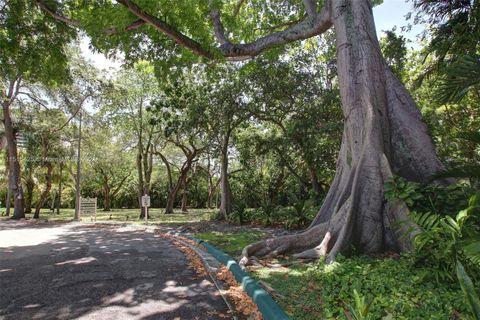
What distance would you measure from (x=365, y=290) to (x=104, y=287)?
365 cm

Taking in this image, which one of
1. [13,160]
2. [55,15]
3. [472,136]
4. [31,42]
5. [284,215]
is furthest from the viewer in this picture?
[13,160]

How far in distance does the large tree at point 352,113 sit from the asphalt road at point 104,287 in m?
1.72

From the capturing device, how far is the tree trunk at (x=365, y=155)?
6211 millimetres

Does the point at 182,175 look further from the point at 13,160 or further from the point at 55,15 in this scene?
the point at 55,15

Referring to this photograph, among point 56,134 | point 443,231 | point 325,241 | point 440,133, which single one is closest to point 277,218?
point 440,133

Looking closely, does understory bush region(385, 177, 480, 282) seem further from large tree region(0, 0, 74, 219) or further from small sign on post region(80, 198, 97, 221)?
small sign on post region(80, 198, 97, 221)

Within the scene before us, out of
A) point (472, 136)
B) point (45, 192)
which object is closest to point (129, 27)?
point (472, 136)

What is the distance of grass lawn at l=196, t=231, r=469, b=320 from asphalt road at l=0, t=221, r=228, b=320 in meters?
0.97

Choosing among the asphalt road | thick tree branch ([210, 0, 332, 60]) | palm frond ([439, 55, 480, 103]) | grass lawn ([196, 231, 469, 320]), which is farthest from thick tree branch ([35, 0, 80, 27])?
palm frond ([439, 55, 480, 103])

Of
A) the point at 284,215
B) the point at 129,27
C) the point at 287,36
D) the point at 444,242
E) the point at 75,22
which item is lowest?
the point at 444,242

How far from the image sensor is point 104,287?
5109mm

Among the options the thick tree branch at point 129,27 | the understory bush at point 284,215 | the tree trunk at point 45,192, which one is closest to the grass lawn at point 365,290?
the understory bush at point 284,215

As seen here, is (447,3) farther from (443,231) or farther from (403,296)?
(403,296)

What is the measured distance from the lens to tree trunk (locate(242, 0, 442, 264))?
6211 millimetres
